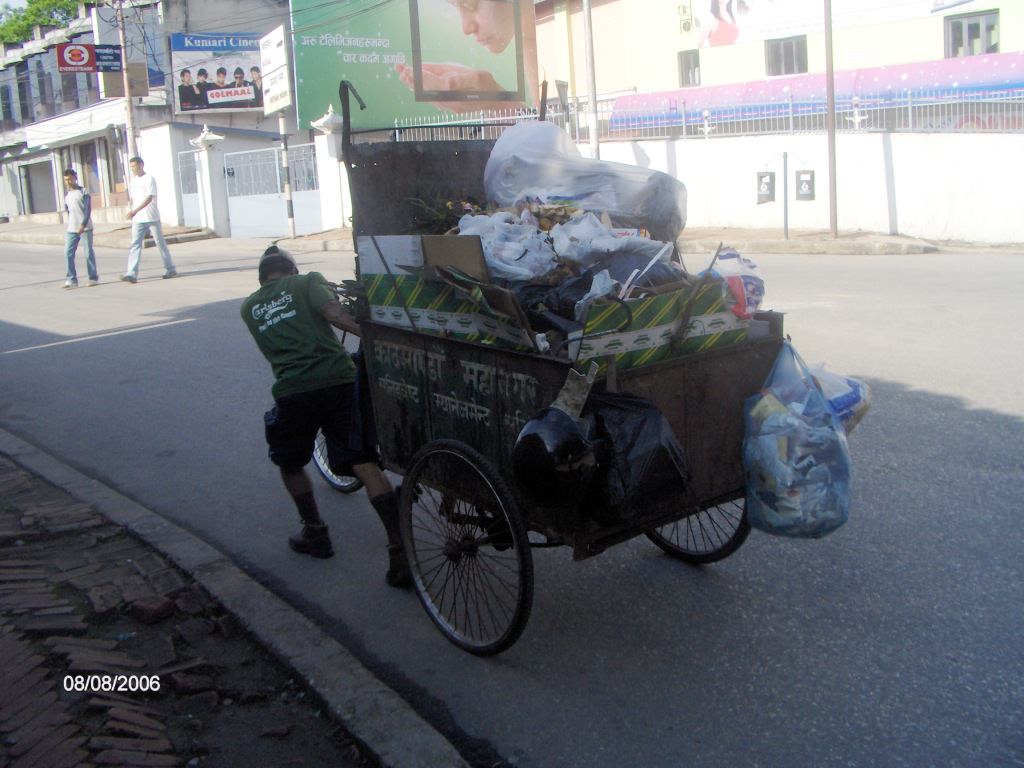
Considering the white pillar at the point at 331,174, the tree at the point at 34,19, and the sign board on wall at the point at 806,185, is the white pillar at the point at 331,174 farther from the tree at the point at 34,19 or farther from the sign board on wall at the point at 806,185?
the tree at the point at 34,19

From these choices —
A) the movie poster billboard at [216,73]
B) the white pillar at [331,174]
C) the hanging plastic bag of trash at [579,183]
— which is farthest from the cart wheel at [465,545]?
the movie poster billboard at [216,73]

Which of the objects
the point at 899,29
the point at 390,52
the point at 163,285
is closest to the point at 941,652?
the point at 163,285

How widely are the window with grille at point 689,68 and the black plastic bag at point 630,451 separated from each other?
96.9ft

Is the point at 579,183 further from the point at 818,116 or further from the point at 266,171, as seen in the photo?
the point at 266,171

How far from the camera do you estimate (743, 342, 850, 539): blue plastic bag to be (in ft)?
11.3

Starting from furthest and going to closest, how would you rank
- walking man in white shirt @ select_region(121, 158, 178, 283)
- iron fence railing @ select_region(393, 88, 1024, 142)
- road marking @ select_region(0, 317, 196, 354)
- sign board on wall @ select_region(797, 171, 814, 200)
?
sign board on wall @ select_region(797, 171, 814, 200) → iron fence railing @ select_region(393, 88, 1024, 142) → walking man in white shirt @ select_region(121, 158, 178, 283) → road marking @ select_region(0, 317, 196, 354)

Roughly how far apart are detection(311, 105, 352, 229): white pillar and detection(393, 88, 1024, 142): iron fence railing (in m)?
5.60

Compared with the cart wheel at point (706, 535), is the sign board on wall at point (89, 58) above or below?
above

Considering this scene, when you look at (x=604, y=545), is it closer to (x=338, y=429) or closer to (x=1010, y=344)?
(x=338, y=429)

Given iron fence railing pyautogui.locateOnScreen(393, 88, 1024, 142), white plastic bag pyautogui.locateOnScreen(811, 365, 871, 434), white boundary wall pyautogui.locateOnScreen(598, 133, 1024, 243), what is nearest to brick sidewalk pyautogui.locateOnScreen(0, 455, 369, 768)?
white plastic bag pyautogui.locateOnScreen(811, 365, 871, 434)

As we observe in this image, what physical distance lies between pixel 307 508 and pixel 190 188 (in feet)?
93.9

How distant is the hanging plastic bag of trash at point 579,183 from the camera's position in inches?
167

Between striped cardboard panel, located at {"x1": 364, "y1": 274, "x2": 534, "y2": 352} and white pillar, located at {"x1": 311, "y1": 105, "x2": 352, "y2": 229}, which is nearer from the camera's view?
striped cardboard panel, located at {"x1": 364, "y1": 274, "x2": 534, "y2": 352}

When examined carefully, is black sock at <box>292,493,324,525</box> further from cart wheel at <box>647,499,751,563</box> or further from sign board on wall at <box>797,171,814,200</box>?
sign board on wall at <box>797,171,814,200</box>
